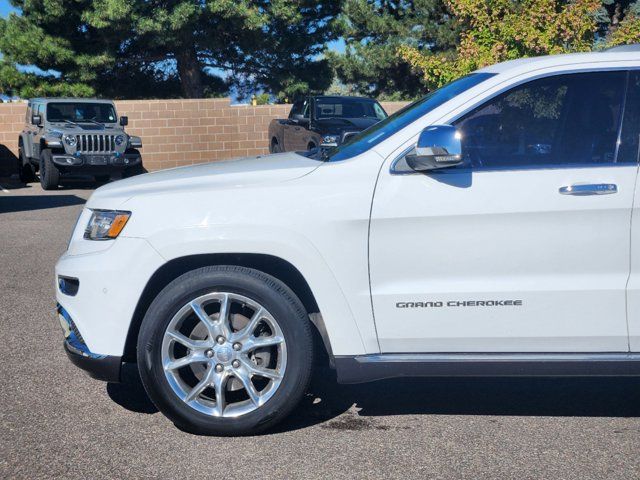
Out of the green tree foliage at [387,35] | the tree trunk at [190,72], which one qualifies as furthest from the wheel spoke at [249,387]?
the green tree foliage at [387,35]

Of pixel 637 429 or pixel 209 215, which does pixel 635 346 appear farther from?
pixel 209 215

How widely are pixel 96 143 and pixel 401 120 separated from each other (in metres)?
15.3

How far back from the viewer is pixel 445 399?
17.4 ft

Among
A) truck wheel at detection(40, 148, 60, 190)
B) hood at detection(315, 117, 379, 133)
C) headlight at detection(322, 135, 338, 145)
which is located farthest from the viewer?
truck wheel at detection(40, 148, 60, 190)

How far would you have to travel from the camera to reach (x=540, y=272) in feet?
14.5

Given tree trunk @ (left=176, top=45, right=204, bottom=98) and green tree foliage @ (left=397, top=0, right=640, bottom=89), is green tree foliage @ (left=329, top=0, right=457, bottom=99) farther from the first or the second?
green tree foliage @ (left=397, top=0, right=640, bottom=89)

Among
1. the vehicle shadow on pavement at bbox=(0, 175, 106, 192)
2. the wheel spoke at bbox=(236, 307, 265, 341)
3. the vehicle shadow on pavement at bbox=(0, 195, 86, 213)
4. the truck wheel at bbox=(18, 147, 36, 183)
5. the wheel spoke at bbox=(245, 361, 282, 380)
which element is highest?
the wheel spoke at bbox=(236, 307, 265, 341)

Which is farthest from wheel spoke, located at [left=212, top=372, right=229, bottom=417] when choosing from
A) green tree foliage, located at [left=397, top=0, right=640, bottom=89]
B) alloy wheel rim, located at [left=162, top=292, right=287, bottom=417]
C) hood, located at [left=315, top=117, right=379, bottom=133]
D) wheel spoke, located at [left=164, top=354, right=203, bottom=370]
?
green tree foliage, located at [left=397, top=0, right=640, bottom=89]

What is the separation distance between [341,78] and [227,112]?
44.5ft

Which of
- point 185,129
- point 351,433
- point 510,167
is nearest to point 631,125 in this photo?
point 510,167

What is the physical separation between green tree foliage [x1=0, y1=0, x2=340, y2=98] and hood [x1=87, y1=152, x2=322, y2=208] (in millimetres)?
23615

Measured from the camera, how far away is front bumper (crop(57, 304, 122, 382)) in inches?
183

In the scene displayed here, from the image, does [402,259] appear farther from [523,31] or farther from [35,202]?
[523,31]

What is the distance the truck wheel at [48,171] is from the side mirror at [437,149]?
15729 mm
